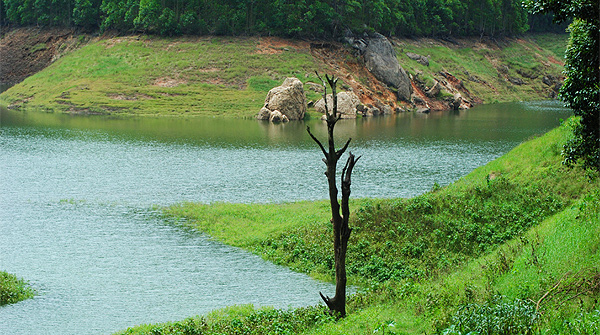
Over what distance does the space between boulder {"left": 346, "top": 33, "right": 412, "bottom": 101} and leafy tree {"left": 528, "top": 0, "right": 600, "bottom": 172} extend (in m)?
97.0

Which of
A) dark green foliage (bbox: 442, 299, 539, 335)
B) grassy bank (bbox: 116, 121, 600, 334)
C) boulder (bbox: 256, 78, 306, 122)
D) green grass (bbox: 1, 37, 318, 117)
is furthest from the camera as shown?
green grass (bbox: 1, 37, 318, 117)

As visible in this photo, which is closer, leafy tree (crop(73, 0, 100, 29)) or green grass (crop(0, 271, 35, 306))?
green grass (crop(0, 271, 35, 306))

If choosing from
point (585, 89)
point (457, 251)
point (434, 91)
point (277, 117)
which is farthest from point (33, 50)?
point (585, 89)

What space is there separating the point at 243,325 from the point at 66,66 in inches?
4400


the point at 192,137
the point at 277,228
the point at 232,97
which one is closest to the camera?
the point at 277,228

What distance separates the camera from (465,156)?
190 feet

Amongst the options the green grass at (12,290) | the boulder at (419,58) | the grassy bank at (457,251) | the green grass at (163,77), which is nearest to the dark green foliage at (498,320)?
the grassy bank at (457,251)

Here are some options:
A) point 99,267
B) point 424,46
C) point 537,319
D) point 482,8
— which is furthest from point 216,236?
point 482,8

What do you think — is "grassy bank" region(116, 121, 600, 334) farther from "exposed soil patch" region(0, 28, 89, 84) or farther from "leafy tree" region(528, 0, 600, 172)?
"exposed soil patch" region(0, 28, 89, 84)

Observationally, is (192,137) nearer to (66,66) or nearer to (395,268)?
(395,268)

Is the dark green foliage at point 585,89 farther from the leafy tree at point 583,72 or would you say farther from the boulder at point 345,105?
the boulder at point 345,105

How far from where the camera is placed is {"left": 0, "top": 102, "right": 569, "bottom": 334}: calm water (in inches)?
907

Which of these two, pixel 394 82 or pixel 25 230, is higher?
pixel 394 82

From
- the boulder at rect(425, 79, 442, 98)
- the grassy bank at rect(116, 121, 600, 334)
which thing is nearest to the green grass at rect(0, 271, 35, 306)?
the grassy bank at rect(116, 121, 600, 334)
